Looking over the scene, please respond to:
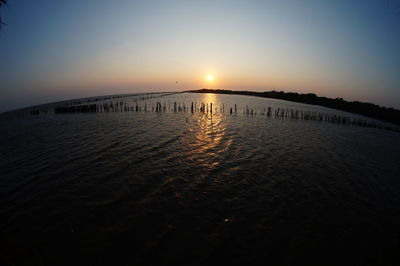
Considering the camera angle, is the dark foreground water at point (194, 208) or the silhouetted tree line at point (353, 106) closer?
the dark foreground water at point (194, 208)

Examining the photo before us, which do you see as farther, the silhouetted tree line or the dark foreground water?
the silhouetted tree line

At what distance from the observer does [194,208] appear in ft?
21.5

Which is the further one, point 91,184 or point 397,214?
point 91,184

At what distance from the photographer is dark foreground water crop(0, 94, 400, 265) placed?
189 inches

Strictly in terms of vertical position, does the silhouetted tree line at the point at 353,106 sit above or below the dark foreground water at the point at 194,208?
above

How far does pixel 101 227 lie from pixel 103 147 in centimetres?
910

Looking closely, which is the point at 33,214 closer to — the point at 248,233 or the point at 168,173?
the point at 168,173

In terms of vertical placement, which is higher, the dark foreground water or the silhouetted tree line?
the silhouetted tree line

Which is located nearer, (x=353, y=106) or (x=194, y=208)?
(x=194, y=208)

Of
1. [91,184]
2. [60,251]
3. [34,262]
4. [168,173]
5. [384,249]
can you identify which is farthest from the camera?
[168,173]

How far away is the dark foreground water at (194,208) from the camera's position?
479 cm

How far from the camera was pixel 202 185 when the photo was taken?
8.14 meters

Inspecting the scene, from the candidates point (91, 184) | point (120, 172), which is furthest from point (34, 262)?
point (120, 172)

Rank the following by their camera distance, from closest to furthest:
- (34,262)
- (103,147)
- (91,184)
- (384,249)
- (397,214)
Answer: (34,262) → (384,249) → (397,214) → (91,184) → (103,147)
